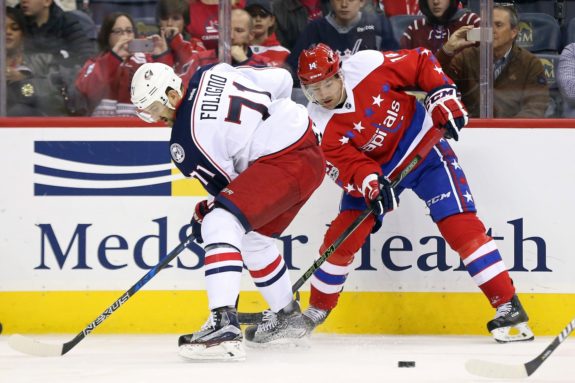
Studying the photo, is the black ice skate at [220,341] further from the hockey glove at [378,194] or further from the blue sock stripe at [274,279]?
the hockey glove at [378,194]

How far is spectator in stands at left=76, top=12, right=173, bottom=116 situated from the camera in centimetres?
468

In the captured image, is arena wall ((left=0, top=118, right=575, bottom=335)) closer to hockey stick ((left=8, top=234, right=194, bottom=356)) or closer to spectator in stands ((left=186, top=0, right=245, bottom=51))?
spectator in stands ((left=186, top=0, right=245, bottom=51))

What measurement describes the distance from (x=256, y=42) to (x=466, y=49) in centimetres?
81

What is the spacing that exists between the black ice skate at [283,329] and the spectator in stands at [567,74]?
133 cm

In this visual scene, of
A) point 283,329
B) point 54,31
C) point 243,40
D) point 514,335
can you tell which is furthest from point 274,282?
point 54,31

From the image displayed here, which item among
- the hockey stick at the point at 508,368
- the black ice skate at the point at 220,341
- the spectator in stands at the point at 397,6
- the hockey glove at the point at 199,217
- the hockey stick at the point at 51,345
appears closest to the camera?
the hockey stick at the point at 508,368

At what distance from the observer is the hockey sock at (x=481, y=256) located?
14.4 feet

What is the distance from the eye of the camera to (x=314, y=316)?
452 centimetres

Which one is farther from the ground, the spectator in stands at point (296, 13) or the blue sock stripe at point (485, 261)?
the spectator in stands at point (296, 13)

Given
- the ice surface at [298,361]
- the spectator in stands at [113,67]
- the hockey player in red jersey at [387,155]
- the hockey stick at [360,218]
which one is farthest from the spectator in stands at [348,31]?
the ice surface at [298,361]

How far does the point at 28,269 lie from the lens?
468 centimetres

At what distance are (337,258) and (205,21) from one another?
41.2 inches

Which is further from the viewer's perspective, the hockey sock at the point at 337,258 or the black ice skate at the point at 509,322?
the hockey sock at the point at 337,258

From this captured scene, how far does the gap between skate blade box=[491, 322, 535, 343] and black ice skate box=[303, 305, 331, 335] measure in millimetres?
625
